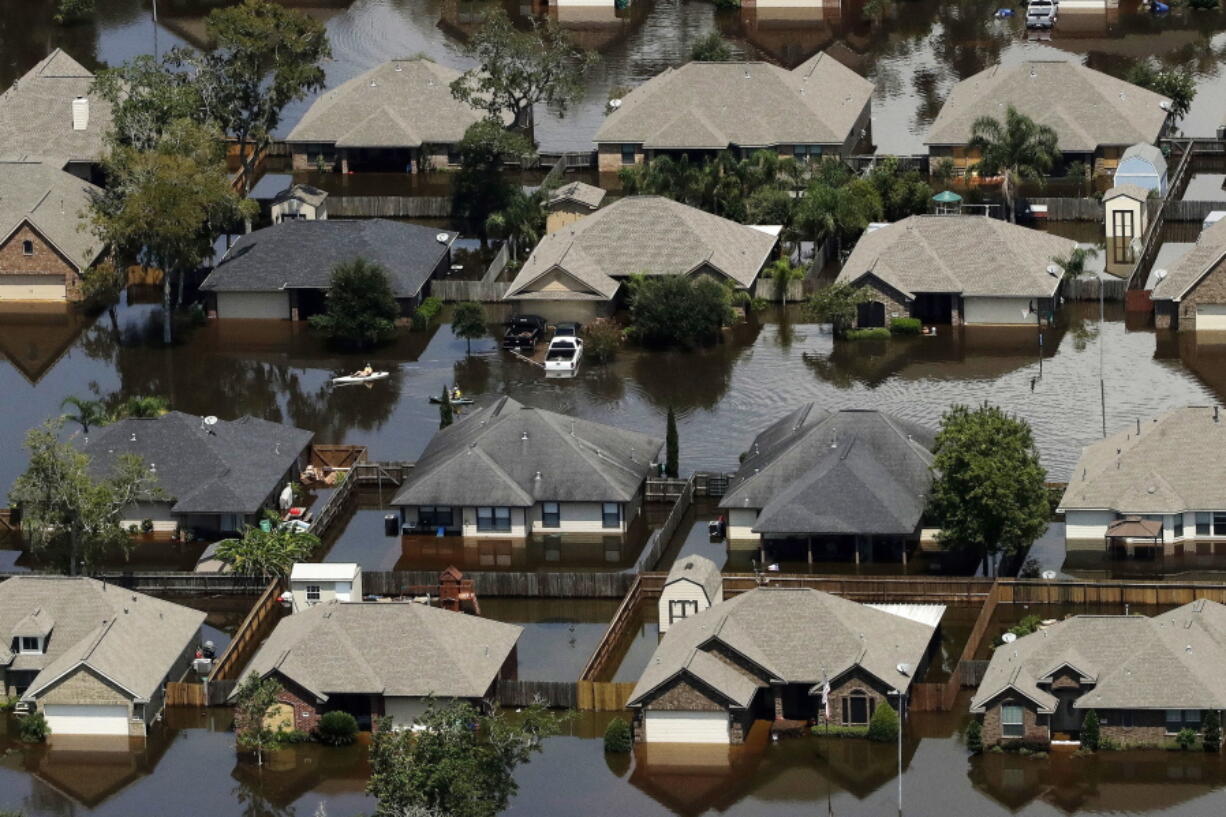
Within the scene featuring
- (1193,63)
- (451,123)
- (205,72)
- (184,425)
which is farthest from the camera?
(1193,63)

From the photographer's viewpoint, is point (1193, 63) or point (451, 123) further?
point (1193, 63)

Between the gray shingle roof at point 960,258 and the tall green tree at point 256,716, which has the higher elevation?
the tall green tree at point 256,716

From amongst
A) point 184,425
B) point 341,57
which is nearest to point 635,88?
Answer: point 341,57

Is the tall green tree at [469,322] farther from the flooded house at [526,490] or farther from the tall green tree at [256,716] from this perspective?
the tall green tree at [256,716]

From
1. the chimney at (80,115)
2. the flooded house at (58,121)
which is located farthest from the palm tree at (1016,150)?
the chimney at (80,115)

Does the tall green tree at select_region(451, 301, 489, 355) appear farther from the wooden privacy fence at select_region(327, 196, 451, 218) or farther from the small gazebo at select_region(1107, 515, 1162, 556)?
the small gazebo at select_region(1107, 515, 1162, 556)

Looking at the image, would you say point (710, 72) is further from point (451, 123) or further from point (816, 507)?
point (816, 507)

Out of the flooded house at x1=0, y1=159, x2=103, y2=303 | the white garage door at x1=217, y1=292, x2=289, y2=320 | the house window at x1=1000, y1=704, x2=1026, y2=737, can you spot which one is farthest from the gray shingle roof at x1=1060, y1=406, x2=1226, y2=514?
the flooded house at x1=0, y1=159, x2=103, y2=303
